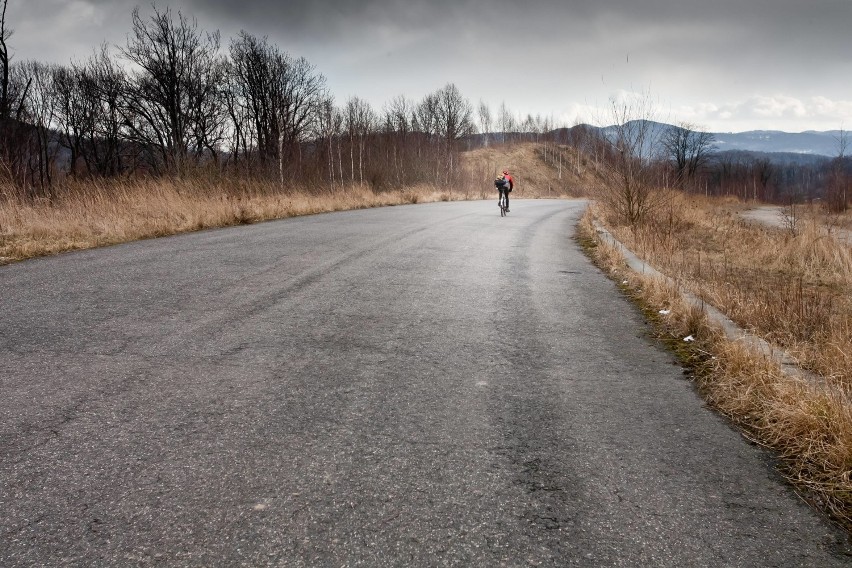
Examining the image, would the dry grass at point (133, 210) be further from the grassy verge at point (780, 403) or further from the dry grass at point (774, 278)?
the dry grass at point (774, 278)

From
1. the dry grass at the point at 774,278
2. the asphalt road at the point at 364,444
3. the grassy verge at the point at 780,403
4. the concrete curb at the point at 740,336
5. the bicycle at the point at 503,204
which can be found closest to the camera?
the asphalt road at the point at 364,444

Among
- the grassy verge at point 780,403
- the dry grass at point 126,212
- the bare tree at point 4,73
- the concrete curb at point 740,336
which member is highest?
the bare tree at point 4,73

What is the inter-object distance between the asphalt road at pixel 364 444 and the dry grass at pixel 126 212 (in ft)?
15.7

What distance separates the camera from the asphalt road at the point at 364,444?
1896 mm

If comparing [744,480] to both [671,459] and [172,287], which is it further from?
[172,287]

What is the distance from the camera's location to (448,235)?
12.2 metres

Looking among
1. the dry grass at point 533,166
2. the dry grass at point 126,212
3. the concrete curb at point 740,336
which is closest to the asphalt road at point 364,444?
the concrete curb at point 740,336

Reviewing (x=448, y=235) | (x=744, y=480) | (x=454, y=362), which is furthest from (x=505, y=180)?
(x=744, y=480)

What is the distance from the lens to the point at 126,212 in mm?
12195

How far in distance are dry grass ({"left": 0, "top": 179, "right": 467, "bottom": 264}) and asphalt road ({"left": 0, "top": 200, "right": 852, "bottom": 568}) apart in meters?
4.78

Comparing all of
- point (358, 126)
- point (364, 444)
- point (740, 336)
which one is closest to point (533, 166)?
point (358, 126)

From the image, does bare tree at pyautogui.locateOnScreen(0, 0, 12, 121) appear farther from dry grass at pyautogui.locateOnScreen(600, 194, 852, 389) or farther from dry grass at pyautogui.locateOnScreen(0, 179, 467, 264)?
dry grass at pyautogui.locateOnScreen(600, 194, 852, 389)

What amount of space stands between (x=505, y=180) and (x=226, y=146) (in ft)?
81.0

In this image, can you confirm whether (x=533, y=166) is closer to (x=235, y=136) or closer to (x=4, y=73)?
(x=235, y=136)
